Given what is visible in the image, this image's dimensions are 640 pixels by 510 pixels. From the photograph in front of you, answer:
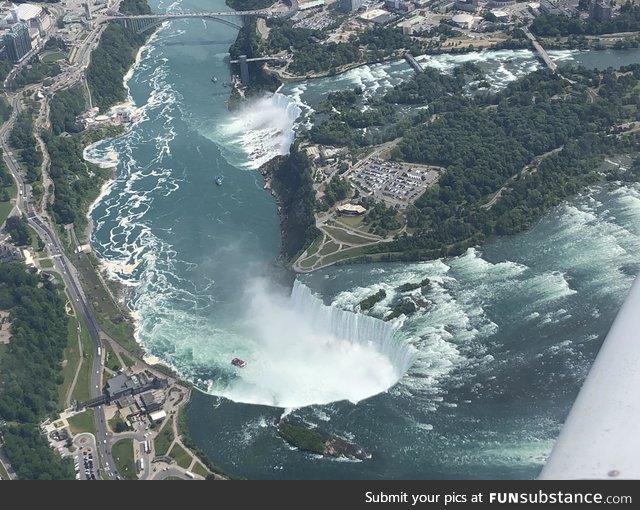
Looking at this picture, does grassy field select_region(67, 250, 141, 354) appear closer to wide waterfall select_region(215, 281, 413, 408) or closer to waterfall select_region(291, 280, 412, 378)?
wide waterfall select_region(215, 281, 413, 408)

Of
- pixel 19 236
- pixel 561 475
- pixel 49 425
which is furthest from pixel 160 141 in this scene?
pixel 561 475

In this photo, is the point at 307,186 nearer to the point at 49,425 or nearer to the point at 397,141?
the point at 397,141

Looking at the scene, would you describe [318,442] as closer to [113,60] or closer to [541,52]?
[541,52]

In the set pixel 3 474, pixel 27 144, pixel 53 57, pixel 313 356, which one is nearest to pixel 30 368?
pixel 3 474

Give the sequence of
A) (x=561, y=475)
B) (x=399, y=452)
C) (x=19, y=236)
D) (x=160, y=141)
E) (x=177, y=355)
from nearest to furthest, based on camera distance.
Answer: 1. (x=561, y=475)
2. (x=399, y=452)
3. (x=177, y=355)
4. (x=19, y=236)
5. (x=160, y=141)

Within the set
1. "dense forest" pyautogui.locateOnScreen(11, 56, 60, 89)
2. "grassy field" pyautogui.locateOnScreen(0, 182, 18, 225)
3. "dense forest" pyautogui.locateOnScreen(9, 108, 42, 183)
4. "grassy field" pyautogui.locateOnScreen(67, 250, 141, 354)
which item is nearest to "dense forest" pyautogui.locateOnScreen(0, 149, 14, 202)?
"grassy field" pyautogui.locateOnScreen(0, 182, 18, 225)

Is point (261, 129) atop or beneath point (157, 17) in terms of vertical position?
beneath
